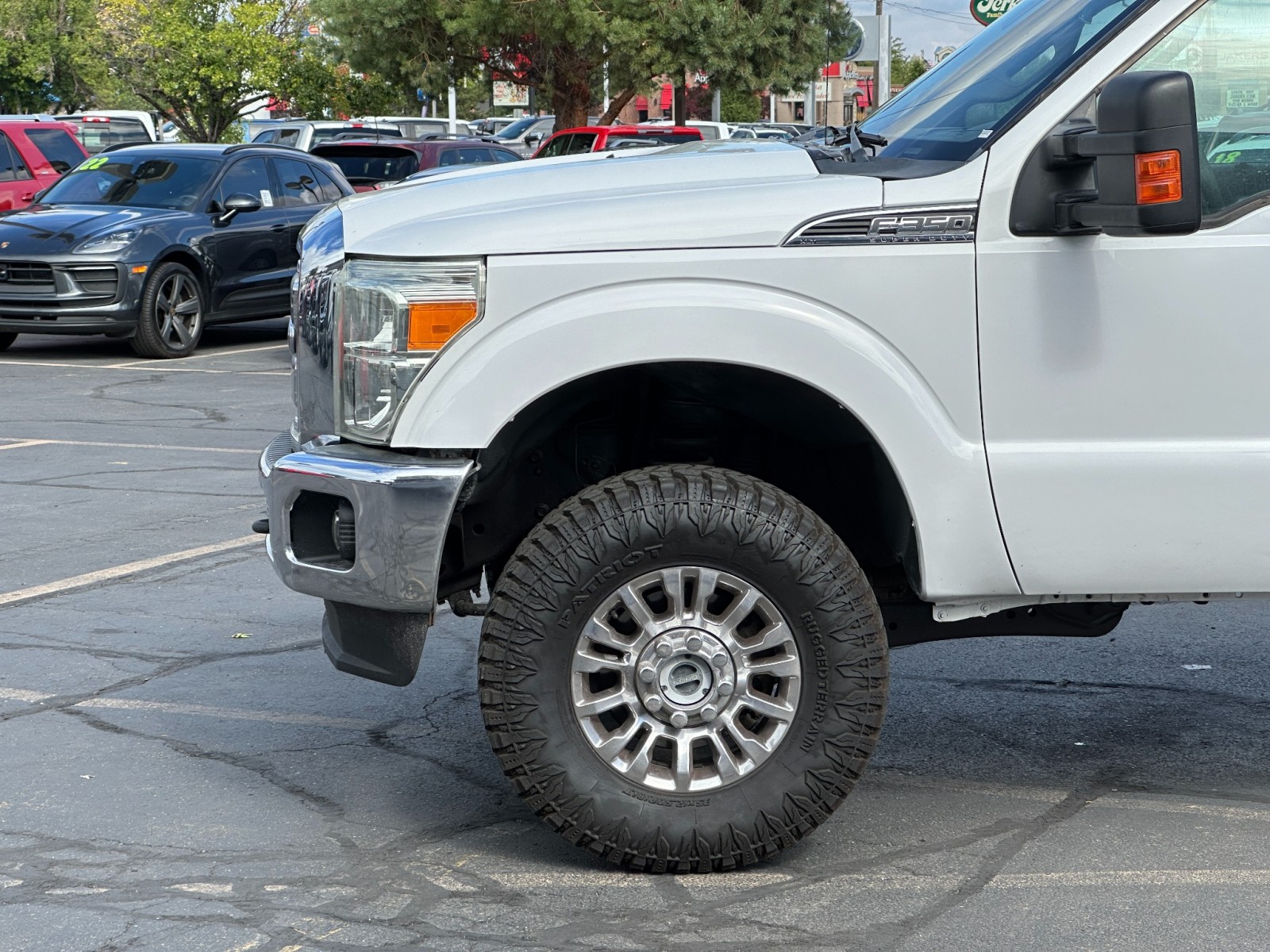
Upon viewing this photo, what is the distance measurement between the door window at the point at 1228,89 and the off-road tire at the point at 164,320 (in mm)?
11576

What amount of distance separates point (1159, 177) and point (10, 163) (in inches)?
675

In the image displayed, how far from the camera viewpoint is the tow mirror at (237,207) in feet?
48.0

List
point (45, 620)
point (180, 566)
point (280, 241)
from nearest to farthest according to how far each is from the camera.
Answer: point (45, 620)
point (180, 566)
point (280, 241)

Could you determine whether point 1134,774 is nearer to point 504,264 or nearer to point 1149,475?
point 1149,475

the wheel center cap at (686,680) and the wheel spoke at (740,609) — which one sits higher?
the wheel spoke at (740,609)

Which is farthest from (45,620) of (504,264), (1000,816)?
(1000,816)

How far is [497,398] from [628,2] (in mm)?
31879

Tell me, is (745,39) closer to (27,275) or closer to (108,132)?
(108,132)

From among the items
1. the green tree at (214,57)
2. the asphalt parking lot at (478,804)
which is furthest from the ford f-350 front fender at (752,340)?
the green tree at (214,57)

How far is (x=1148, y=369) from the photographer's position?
12.4 feet

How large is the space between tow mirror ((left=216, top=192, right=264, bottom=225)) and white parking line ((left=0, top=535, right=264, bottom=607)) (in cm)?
755

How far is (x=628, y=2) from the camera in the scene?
3425cm

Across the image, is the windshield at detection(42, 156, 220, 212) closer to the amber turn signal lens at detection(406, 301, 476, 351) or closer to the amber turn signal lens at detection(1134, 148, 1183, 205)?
the amber turn signal lens at detection(406, 301, 476, 351)

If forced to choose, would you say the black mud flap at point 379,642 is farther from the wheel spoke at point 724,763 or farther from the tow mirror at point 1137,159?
the tow mirror at point 1137,159
